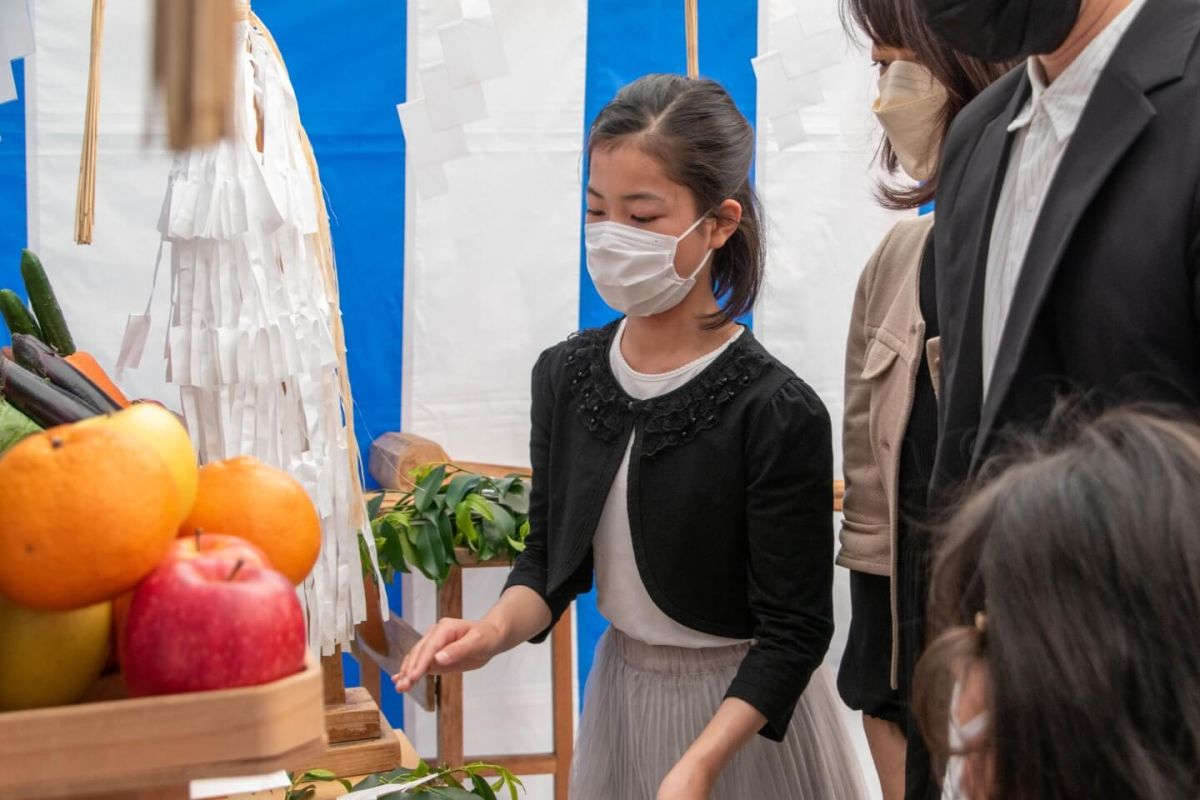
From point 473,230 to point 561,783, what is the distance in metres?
1.25

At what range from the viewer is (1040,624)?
31.5 inches

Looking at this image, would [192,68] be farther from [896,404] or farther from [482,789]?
[896,404]

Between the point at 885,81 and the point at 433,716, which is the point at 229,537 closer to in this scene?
the point at 885,81

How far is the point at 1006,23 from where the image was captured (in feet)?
3.76

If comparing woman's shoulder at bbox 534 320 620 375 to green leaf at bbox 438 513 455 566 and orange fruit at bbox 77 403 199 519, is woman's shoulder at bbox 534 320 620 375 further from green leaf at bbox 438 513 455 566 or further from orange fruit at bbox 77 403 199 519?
orange fruit at bbox 77 403 199 519

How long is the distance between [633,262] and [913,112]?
41 centimetres

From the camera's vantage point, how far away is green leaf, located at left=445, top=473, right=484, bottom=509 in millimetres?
2553

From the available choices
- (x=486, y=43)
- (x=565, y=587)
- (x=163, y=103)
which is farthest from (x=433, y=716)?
(x=163, y=103)

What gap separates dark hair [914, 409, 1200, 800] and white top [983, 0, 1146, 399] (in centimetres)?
36

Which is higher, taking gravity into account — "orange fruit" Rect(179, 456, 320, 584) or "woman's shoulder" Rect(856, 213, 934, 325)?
"woman's shoulder" Rect(856, 213, 934, 325)

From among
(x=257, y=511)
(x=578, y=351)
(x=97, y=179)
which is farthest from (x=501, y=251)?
(x=257, y=511)

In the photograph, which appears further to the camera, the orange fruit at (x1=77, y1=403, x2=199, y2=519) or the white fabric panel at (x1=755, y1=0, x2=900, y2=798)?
the white fabric panel at (x1=755, y1=0, x2=900, y2=798)

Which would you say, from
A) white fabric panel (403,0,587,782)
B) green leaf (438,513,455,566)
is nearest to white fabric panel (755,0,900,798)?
white fabric panel (403,0,587,782)

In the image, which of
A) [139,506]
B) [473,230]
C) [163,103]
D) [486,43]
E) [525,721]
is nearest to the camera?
[163,103]
